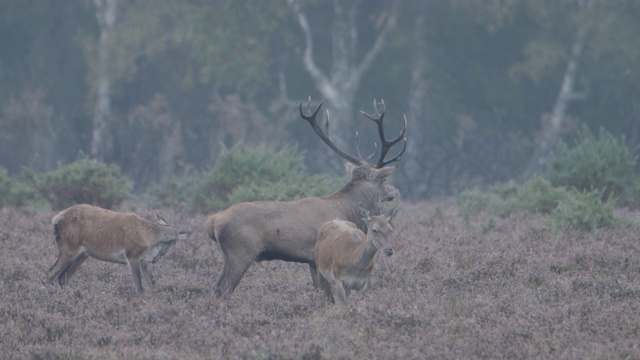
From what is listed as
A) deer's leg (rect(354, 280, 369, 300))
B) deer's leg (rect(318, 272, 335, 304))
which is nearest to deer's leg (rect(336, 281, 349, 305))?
deer's leg (rect(354, 280, 369, 300))

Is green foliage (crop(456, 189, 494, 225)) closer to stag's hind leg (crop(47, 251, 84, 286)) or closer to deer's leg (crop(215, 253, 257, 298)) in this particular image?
deer's leg (crop(215, 253, 257, 298))

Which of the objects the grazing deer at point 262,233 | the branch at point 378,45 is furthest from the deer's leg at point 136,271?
the branch at point 378,45

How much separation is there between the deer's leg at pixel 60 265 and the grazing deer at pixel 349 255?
275 centimetres

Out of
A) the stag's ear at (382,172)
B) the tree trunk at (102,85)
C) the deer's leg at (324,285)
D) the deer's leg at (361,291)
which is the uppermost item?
the stag's ear at (382,172)

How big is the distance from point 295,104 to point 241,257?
24.3m

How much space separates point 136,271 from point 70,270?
889mm

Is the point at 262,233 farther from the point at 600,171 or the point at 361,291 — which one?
the point at 600,171

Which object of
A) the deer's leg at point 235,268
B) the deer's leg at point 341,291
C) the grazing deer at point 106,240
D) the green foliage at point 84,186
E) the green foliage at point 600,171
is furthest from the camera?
the green foliage at point 600,171

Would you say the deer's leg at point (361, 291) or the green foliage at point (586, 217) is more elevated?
the deer's leg at point (361, 291)

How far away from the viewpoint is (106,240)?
1129cm

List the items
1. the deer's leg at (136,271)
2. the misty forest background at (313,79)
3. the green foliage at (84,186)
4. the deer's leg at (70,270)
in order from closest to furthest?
the deer's leg at (136,271) < the deer's leg at (70,270) < the green foliage at (84,186) < the misty forest background at (313,79)

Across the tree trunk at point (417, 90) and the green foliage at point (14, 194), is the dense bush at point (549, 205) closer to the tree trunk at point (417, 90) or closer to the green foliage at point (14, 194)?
the green foliage at point (14, 194)

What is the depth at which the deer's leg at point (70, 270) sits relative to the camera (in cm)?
1142

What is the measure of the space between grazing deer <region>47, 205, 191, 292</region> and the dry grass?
0.25m
